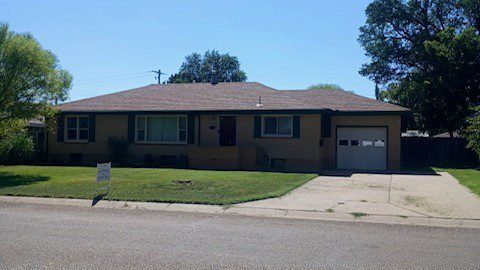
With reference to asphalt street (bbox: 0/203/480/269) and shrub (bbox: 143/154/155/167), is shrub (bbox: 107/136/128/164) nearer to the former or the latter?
shrub (bbox: 143/154/155/167)

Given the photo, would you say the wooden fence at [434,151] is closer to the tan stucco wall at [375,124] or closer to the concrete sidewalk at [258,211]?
the tan stucco wall at [375,124]

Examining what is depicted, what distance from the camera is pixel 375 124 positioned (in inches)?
958

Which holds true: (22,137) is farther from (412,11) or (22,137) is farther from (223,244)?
(412,11)

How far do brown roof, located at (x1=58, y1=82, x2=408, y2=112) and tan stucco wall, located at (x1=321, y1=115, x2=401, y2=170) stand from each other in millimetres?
555

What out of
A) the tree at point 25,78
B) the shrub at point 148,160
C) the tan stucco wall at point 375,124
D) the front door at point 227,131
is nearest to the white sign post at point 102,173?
the tree at point 25,78

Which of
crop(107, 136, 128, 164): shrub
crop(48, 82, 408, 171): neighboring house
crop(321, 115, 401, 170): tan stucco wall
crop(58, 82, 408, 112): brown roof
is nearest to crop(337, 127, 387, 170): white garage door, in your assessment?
crop(48, 82, 408, 171): neighboring house

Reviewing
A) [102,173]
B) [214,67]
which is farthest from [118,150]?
[214,67]

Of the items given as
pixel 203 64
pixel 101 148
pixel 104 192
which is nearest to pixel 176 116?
pixel 101 148

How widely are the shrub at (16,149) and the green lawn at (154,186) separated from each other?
5.22 metres

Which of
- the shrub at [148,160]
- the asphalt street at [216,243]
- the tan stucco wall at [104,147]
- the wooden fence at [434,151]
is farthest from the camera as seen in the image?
the wooden fence at [434,151]

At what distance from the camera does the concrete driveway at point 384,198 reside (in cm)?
1141

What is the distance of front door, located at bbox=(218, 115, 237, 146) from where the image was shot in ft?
79.4

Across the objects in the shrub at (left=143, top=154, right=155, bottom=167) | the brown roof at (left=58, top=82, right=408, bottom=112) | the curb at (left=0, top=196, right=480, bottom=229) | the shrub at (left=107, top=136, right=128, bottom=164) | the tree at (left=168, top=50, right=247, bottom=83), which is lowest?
the curb at (left=0, top=196, right=480, bottom=229)

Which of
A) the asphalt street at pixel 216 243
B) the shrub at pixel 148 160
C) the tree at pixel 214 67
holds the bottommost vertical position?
the asphalt street at pixel 216 243
